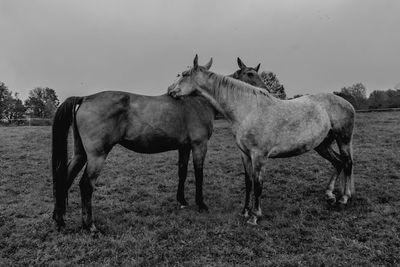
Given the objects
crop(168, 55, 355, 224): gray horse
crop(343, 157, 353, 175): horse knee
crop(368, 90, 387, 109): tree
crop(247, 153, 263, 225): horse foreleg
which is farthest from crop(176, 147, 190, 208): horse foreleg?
crop(368, 90, 387, 109): tree

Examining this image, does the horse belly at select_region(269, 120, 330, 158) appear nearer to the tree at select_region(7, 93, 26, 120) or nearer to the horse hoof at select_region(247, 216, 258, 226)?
the horse hoof at select_region(247, 216, 258, 226)

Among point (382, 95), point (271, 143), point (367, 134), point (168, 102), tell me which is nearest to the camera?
point (271, 143)

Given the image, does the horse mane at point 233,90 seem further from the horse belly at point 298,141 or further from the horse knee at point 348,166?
the horse knee at point 348,166

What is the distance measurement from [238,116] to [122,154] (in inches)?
304

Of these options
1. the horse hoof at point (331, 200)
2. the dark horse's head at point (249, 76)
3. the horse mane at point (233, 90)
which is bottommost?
the horse hoof at point (331, 200)

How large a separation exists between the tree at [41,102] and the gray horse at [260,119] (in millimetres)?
74325

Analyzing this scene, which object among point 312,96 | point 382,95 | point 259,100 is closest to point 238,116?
point 259,100

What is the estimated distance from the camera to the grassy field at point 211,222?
13.1 ft

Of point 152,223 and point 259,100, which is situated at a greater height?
point 259,100

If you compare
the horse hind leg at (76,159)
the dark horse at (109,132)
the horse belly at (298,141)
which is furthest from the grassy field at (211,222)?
the horse belly at (298,141)

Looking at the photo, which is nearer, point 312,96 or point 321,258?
point 321,258

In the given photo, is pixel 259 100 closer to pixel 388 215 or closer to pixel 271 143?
pixel 271 143

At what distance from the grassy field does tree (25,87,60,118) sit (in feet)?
236

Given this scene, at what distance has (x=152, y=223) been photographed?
202 inches
